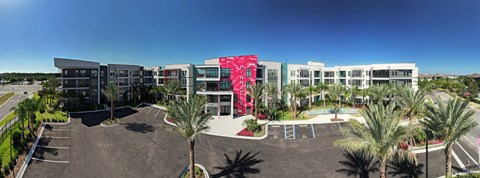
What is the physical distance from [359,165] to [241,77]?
30.9m

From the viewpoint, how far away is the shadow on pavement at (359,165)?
73.6 ft

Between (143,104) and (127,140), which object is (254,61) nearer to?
(127,140)

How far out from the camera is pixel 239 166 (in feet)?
81.7

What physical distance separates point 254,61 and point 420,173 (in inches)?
1327

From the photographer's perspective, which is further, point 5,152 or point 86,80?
point 86,80

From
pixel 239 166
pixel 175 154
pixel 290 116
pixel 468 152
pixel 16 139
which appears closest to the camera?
pixel 239 166

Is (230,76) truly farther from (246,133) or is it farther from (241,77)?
(246,133)

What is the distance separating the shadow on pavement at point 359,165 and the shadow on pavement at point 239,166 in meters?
9.30

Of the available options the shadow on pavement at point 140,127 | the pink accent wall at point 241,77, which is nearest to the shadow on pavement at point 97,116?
the shadow on pavement at point 140,127

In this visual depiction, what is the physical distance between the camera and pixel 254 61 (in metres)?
48.6

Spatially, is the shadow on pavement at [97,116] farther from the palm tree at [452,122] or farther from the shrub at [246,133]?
the palm tree at [452,122]

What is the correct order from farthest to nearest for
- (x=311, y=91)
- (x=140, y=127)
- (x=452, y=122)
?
(x=311, y=91) → (x=140, y=127) → (x=452, y=122)

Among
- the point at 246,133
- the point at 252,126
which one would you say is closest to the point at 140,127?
the point at 246,133

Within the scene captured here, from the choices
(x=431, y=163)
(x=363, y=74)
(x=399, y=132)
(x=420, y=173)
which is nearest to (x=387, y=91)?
(x=363, y=74)
